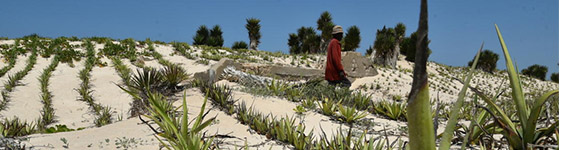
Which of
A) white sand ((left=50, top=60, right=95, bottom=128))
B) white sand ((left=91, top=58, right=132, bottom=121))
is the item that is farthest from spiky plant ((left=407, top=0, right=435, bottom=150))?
white sand ((left=50, top=60, right=95, bottom=128))

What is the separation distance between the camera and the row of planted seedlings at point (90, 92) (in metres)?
5.38

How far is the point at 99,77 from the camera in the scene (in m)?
9.40

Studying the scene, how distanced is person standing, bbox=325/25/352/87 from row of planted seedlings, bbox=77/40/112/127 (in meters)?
3.84

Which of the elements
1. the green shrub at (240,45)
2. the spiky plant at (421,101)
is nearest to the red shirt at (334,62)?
Answer: the spiky plant at (421,101)

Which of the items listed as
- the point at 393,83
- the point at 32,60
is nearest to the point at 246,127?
the point at 393,83

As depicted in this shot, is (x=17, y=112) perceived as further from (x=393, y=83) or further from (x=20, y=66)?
(x=393, y=83)

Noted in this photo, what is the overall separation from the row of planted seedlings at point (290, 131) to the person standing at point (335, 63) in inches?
96.3

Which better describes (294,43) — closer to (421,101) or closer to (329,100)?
(329,100)

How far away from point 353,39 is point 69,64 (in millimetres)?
18232

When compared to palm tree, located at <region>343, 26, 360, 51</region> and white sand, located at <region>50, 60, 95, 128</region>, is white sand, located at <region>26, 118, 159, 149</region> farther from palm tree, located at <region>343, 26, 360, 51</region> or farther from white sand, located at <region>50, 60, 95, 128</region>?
palm tree, located at <region>343, 26, 360, 51</region>

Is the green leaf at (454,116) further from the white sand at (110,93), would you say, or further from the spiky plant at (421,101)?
the white sand at (110,93)

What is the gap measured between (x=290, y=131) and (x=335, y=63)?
11.9 feet

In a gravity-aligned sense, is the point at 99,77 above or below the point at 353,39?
below

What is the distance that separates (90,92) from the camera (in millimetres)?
7277
